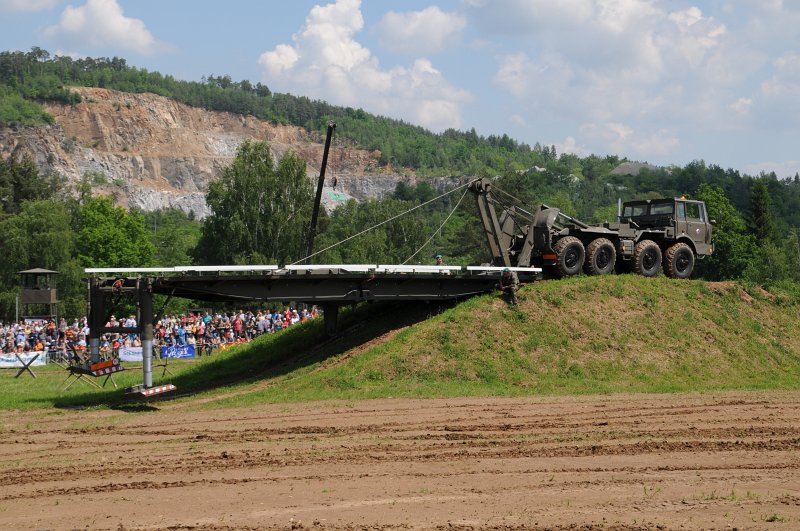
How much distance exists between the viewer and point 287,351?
90.2 feet

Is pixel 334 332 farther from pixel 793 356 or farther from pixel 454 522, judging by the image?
pixel 454 522

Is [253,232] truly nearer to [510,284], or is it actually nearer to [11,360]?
[11,360]

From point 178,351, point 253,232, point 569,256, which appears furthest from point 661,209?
point 253,232

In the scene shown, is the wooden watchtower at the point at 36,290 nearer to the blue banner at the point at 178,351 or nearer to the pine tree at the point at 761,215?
the blue banner at the point at 178,351

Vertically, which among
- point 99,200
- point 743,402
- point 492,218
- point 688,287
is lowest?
point 743,402

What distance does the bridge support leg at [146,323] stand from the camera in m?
Answer: 20.5

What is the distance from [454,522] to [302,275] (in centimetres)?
1300

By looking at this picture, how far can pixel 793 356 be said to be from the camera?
27438 mm

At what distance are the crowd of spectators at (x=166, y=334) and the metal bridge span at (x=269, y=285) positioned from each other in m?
14.8

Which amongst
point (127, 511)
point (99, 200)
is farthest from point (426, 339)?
point (99, 200)

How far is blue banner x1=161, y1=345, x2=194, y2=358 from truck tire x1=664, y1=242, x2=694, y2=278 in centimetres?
2161

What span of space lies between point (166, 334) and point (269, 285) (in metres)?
21.4

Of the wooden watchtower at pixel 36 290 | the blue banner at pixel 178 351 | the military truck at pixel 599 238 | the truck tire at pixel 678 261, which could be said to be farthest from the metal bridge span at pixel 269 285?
the wooden watchtower at pixel 36 290

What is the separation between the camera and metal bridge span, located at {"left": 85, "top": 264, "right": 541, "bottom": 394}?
817 inches
